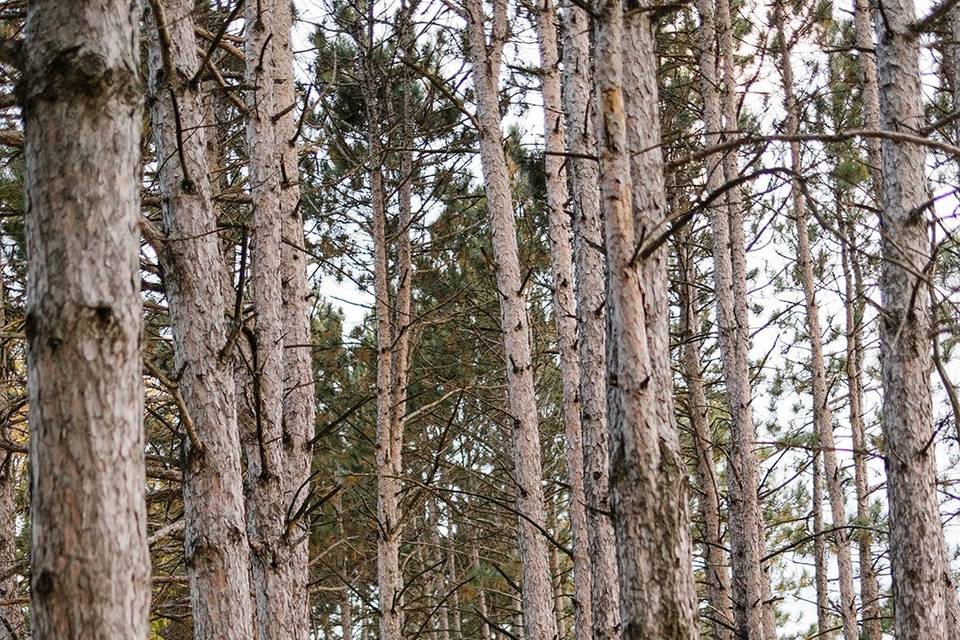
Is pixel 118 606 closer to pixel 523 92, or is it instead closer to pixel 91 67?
pixel 91 67

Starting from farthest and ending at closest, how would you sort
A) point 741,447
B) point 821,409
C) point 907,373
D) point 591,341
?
1. point 821,409
2. point 741,447
3. point 591,341
4. point 907,373

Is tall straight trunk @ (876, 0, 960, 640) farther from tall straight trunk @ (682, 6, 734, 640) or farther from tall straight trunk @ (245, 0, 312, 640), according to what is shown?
tall straight trunk @ (245, 0, 312, 640)

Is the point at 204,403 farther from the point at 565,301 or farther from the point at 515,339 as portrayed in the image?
the point at 565,301

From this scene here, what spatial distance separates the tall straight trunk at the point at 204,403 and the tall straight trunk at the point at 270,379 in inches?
29.8

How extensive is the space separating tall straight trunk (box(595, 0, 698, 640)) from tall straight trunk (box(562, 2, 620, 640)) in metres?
2.27

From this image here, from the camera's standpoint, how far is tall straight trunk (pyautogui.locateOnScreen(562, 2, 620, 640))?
639 centimetres

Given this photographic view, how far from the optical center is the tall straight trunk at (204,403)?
361 cm

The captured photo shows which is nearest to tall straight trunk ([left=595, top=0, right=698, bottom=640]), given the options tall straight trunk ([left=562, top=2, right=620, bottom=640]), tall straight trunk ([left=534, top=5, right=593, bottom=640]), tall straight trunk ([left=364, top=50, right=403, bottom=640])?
tall straight trunk ([left=562, top=2, right=620, bottom=640])

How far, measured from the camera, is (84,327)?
2090mm

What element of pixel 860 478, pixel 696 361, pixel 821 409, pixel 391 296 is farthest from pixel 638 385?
pixel 860 478

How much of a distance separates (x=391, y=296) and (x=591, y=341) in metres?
6.89

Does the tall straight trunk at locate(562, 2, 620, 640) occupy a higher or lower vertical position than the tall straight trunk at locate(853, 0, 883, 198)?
lower

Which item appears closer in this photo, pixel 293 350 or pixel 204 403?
pixel 204 403

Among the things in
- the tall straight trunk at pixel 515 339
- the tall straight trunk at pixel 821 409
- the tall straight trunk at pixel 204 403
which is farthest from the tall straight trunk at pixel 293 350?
the tall straight trunk at pixel 821 409
